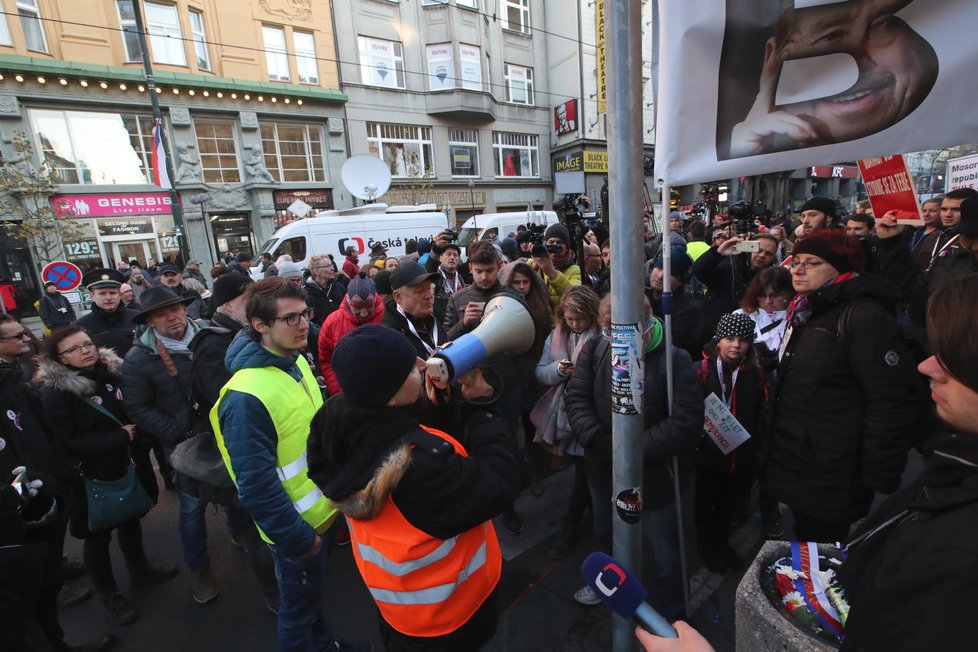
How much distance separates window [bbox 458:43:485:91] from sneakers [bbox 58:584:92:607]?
2251 cm

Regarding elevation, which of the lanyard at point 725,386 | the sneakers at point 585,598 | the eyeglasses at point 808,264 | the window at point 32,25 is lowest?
the sneakers at point 585,598

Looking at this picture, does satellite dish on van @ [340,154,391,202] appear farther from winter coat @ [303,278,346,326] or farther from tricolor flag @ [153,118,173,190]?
winter coat @ [303,278,346,326]

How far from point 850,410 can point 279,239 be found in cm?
1298

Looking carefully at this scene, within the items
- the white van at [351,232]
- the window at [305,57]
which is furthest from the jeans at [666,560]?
the window at [305,57]

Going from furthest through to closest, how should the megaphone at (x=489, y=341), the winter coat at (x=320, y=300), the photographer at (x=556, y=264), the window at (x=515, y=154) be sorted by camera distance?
the window at (x=515, y=154)
the winter coat at (x=320, y=300)
the photographer at (x=556, y=264)
the megaphone at (x=489, y=341)

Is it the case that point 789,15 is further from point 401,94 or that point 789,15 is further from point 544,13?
point 544,13

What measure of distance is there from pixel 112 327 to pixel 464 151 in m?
20.1

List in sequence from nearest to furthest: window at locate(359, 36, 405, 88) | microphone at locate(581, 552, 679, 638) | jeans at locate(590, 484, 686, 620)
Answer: microphone at locate(581, 552, 679, 638)
jeans at locate(590, 484, 686, 620)
window at locate(359, 36, 405, 88)

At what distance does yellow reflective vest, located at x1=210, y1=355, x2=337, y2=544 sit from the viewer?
2.04 m

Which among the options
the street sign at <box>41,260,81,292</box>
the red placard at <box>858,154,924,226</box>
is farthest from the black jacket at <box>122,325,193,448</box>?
the red placard at <box>858,154,924,226</box>

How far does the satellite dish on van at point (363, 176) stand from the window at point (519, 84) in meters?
12.5

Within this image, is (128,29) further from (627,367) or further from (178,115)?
(627,367)

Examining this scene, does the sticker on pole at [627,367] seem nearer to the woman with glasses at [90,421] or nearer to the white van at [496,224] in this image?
the woman with glasses at [90,421]

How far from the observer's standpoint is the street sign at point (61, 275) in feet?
22.4
